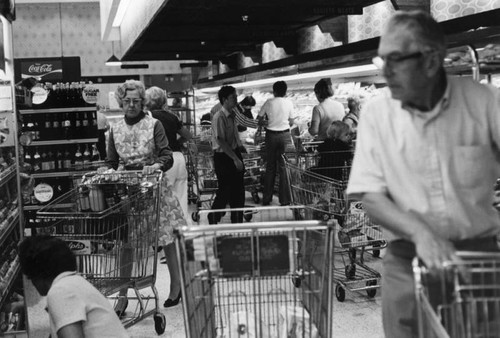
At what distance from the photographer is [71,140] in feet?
29.5

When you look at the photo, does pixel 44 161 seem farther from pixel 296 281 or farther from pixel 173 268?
pixel 296 281

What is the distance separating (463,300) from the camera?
6.23ft

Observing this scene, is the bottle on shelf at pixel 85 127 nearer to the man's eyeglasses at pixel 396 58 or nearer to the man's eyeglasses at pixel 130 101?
the man's eyeglasses at pixel 130 101

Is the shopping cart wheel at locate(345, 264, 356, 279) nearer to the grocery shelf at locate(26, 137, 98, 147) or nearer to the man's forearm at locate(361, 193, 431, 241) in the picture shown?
the man's forearm at locate(361, 193, 431, 241)

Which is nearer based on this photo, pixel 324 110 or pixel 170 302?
pixel 170 302

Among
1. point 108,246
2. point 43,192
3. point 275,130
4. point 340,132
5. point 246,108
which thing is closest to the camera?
point 108,246

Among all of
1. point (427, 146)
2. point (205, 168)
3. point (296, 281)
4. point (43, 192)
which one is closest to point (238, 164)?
point (205, 168)

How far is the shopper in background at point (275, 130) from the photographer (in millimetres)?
9898

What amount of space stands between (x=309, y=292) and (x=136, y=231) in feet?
7.15

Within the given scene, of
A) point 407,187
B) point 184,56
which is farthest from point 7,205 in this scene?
point 184,56

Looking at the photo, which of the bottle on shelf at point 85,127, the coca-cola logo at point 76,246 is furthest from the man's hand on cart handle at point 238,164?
the coca-cola logo at point 76,246

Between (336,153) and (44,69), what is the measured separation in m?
5.19

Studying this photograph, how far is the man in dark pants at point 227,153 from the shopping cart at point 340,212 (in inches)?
94.3

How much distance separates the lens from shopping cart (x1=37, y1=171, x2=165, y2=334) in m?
4.36
